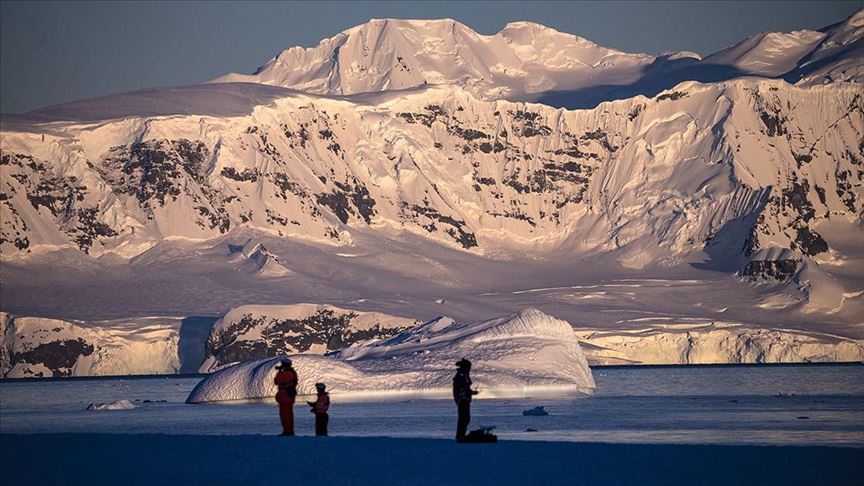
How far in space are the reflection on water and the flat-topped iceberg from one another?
3.49ft

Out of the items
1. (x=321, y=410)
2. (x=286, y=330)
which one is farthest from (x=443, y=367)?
(x=286, y=330)

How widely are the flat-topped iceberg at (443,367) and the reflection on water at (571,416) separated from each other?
3.49 ft

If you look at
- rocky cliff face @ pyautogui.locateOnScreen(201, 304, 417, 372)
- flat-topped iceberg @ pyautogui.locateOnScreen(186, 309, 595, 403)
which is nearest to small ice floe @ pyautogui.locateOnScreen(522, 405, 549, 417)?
flat-topped iceberg @ pyautogui.locateOnScreen(186, 309, 595, 403)

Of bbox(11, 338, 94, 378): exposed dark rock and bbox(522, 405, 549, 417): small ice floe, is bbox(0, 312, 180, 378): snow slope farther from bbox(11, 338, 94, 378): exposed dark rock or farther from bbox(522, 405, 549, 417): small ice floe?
bbox(522, 405, 549, 417): small ice floe

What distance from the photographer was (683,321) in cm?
19938

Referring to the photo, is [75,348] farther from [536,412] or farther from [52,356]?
[536,412]

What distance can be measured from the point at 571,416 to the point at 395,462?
28006 mm

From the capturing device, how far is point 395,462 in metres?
38.5

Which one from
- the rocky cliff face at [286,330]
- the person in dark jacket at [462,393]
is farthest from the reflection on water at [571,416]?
the rocky cliff face at [286,330]

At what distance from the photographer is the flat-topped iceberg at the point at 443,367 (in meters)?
82.0

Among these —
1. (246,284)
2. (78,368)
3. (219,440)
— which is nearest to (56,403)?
(219,440)

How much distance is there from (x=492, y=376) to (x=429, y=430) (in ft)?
87.0

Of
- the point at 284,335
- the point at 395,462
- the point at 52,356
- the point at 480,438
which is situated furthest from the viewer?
the point at 284,335

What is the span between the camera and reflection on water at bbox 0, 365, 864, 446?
54062 mm
